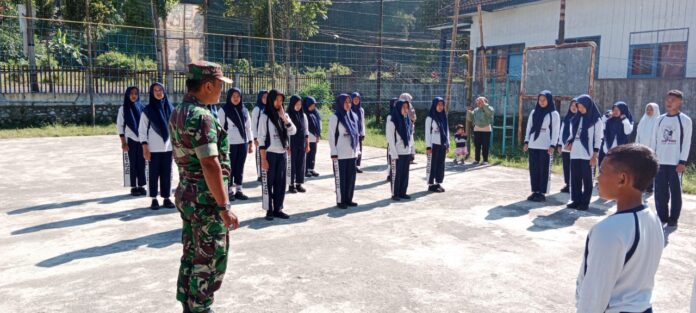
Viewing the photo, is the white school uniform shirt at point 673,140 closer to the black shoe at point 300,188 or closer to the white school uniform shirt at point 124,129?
the black shoe at point 300,188

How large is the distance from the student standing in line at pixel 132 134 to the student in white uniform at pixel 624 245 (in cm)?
704

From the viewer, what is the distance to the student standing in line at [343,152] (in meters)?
7.82

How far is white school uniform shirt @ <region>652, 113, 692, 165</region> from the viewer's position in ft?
21.8

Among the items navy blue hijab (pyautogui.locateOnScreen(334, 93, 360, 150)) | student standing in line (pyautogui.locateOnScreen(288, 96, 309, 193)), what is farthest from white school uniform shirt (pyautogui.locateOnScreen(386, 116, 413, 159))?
student standing in line (pyautogui.locateOnScreen(288, 96, 309, 193))

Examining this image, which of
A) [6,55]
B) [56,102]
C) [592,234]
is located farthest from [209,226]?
[6,55]

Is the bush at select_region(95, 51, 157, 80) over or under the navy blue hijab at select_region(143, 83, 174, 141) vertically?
over

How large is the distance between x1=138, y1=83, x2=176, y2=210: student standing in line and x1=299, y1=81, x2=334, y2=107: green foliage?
50.8 ft

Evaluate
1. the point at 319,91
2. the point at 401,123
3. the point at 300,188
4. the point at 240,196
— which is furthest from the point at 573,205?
the point at 319,91

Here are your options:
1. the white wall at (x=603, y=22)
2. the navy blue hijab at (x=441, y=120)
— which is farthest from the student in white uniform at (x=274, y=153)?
the white wall at (x=603, y=22)

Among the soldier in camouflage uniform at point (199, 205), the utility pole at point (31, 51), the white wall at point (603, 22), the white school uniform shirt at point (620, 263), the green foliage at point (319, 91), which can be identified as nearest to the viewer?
the white school uniform shirt at point (620, 263)

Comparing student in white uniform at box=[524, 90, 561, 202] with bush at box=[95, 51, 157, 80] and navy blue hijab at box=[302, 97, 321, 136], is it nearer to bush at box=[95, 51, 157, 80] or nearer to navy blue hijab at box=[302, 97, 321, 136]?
navy blue hijab at box=[302, 97, 321, 136]

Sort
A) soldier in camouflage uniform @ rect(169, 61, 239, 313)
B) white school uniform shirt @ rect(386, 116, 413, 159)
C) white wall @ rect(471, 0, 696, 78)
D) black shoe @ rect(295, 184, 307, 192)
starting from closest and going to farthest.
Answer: soldier in camouflage uniform @ rect(169, 61, 239, 313) → white school uniform shirt @ rect(386, 116, 413, 159) → black shoe @ rect(295, 184, 307, 192) → white wall @ rect(471, 0, 696, 78)

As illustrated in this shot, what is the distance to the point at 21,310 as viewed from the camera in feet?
13.1

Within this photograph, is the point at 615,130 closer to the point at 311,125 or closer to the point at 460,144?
the point at 460,144
